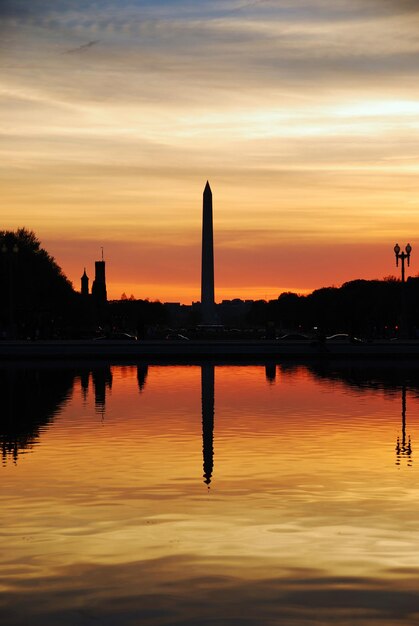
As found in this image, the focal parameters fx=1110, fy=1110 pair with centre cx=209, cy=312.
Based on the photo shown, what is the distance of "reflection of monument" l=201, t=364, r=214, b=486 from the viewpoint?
17969 mm

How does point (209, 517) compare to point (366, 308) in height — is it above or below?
below

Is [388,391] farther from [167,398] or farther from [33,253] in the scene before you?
[33,253]

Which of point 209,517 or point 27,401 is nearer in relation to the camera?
point 209,517

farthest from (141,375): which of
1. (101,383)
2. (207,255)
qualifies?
(207,255)

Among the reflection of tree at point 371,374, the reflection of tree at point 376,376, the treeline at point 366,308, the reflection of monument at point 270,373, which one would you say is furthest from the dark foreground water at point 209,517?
the treeline at point 366,308

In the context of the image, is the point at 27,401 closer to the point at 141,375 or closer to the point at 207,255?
the point at 141,375

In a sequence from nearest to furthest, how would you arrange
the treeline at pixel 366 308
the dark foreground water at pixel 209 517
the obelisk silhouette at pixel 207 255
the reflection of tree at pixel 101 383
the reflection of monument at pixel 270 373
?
the dark foreground water at pixel 209 517
the reflection of tree at pixel 101 383
the reflection of monument at pixel 270 373
the obelisk silhouette at pixel 207 255
the treeline at pixel 366 308

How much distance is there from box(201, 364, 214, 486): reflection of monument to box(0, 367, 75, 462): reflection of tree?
10.8 feet

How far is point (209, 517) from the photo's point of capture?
13.4 metres

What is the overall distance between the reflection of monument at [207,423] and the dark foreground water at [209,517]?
96 mm

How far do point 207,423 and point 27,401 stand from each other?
7.83 meters

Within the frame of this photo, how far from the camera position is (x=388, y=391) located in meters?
35.6

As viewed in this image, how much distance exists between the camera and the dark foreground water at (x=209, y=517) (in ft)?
31.7

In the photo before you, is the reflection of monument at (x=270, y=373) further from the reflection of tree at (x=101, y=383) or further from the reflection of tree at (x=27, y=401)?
the reflection of tree at (x=27, y=401)
